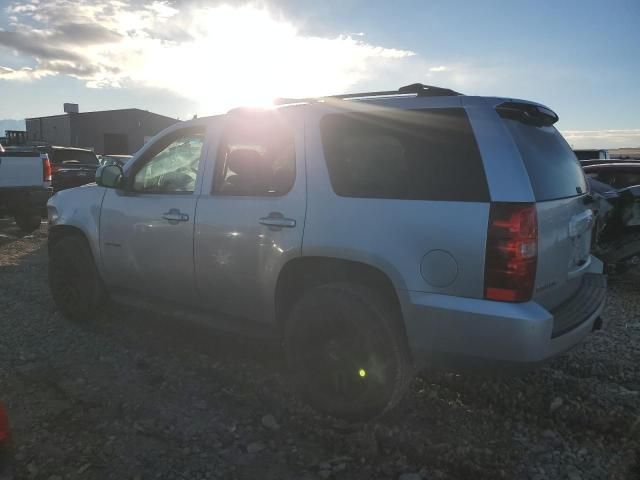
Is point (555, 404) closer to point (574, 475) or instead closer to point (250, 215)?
point (574, 475)

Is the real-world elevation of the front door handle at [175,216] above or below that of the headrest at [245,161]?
below

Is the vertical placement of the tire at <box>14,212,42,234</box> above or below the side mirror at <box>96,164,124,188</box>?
below

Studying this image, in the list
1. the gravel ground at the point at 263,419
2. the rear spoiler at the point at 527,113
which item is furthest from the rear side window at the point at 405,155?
the gravel ground at the point at 263,419

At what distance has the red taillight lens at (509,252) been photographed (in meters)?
2.46

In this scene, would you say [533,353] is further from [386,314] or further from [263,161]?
[263,161]

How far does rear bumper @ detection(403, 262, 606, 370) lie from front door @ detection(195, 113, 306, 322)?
0.89m

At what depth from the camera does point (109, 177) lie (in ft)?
13.7

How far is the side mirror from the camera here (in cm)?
417

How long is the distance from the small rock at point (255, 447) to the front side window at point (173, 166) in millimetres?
1841

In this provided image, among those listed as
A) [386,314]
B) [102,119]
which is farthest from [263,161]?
[102,119]

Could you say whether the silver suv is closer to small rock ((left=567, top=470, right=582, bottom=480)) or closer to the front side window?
the front side window

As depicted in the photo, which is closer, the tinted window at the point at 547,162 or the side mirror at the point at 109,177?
the tinted window at the point at 547,162

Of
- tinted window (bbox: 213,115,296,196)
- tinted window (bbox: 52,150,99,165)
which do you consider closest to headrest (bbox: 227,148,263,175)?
tinted window (bbox: 213,115,296,196)

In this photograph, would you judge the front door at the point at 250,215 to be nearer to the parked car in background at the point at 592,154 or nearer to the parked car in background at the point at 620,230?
the parked car in background at the point at 620,230
